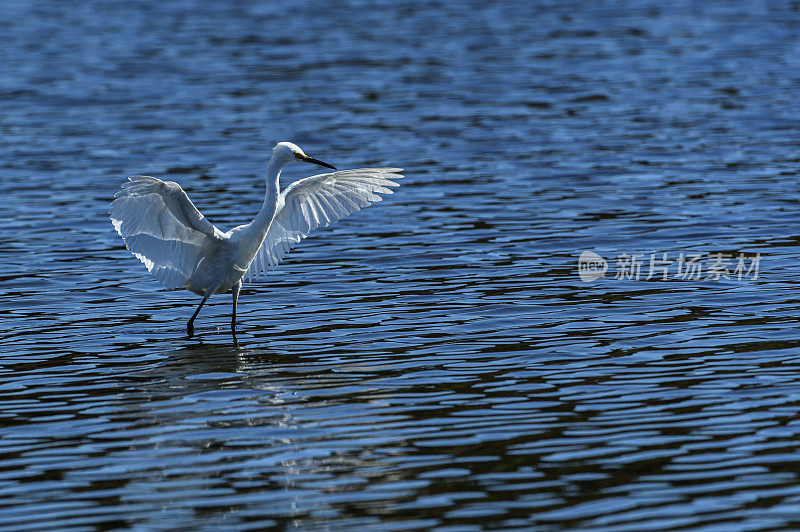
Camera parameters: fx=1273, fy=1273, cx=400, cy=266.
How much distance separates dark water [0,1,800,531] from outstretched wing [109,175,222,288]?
600 millimetres

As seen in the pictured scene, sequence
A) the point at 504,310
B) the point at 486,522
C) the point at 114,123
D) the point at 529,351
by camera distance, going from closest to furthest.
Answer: the point at 486,522 → the point at 529,351 → the point at 504,310 → the point at 114,123

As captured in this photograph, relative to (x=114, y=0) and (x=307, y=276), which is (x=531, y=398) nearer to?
(x=307, y=276)

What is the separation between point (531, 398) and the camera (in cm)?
917

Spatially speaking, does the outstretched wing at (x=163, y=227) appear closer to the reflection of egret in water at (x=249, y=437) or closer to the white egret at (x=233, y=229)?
the white egret at (x=233, y=229)

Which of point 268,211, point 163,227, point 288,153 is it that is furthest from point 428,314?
point 163,227

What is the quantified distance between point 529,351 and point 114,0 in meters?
38.7

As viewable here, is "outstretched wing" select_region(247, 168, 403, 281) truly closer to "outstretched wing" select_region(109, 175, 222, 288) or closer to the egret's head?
the egret's head

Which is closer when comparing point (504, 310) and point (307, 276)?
point (504, 310)

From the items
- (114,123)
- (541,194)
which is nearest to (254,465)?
(541,194)

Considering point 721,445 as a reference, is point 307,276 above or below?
below

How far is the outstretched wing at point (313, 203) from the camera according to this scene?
41.6 feet

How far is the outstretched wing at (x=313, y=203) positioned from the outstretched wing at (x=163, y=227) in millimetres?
846

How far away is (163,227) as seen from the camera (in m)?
12.2

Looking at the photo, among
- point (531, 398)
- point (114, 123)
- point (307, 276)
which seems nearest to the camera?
point (531, 398)
